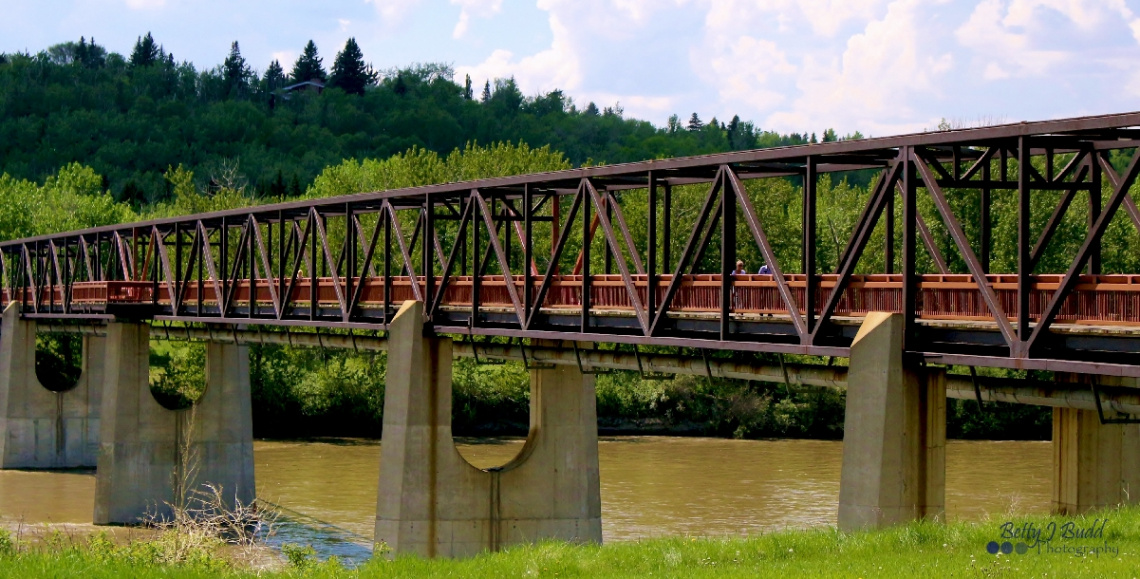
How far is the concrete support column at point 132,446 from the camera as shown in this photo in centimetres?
5238

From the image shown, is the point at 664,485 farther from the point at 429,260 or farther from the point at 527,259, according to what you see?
the point at 527,259

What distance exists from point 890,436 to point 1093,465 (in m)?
5.11

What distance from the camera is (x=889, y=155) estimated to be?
86.9 ft

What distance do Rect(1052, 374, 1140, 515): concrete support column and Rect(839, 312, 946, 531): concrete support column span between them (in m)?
3.63

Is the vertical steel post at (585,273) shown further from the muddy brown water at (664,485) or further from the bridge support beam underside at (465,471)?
the muddy brown water at (664,485)

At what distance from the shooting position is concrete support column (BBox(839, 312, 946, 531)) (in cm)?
2291

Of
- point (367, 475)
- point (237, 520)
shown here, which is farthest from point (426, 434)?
point (367, 475)

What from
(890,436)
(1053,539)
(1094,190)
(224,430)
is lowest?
(224,430)

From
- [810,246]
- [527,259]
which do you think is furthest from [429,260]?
[810,246]

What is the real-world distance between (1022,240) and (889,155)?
5.39 meters

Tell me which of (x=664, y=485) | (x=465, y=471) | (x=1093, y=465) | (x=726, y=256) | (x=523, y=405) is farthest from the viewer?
(x=523, y=405)

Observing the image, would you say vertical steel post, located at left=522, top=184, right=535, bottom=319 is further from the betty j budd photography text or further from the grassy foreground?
the betty j budd photography text

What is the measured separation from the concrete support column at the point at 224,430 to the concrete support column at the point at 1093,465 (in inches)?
1393

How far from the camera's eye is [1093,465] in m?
25.6
